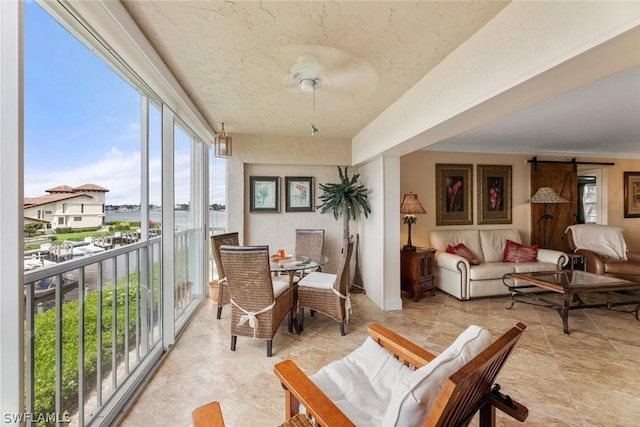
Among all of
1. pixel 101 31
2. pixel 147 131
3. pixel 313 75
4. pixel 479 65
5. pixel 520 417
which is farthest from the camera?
pixel 147 131

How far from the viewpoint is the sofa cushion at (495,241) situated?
437 centimetres

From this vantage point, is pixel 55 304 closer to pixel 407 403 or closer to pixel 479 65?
pixel 407 403

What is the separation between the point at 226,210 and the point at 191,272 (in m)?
1.00

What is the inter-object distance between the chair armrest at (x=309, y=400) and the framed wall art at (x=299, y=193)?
3.12m

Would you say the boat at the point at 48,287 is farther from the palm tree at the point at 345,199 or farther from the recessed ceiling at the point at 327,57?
the palm tree at the point at 345,199

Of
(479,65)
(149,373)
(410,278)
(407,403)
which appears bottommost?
(149,373)

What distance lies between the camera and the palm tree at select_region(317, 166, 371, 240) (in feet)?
12.9

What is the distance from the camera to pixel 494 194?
480 centimetres

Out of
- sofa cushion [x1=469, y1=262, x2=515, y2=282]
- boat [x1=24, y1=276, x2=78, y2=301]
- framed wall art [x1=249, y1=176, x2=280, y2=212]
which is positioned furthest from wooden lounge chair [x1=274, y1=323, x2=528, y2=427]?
framed wall art [x1=249, y1=176, x2=280, y2=212]

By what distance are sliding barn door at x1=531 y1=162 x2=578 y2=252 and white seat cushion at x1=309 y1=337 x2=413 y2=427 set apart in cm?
501

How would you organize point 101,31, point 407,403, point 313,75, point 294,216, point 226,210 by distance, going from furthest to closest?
point 294,216 < point 226,210 < point 313,75 < point 101,31 < point 407,403

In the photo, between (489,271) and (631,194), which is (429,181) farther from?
(631,194)

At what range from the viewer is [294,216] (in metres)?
4.28

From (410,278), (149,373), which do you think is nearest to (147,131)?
(149,373)
